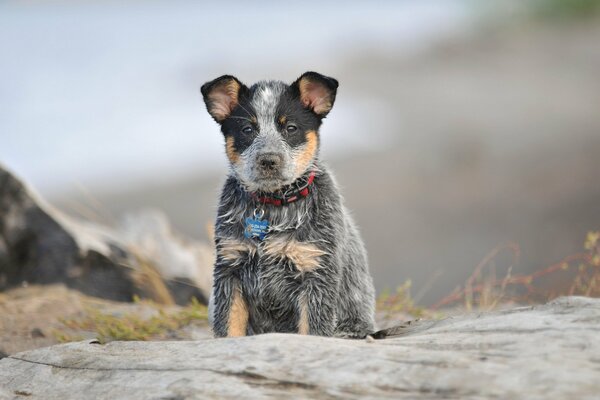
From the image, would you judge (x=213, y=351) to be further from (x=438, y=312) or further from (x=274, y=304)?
(x=438, y=312)

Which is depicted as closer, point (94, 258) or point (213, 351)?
point (213, 351)

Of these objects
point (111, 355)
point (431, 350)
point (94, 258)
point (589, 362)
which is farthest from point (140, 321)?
point (589, 362)

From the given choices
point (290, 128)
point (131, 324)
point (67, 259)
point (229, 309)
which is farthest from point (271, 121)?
point (67, 259)

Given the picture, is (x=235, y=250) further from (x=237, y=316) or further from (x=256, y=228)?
(x=237, y=316)

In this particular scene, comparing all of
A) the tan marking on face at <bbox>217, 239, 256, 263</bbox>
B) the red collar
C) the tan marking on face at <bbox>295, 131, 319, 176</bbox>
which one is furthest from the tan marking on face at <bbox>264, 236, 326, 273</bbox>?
the tan marking on face at <bbox>295, 131, 319, 176</bbox>

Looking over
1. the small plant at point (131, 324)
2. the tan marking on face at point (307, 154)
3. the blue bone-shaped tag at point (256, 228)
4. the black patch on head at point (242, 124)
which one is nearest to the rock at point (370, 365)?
the blue bone-shaped tag at point (256, 228)

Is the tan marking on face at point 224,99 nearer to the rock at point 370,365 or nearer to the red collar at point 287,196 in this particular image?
the red collar at point 287,196

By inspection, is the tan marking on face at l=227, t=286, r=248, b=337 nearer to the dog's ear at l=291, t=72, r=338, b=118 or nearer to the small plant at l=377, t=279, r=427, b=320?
the dog's ear at l=291, t=72, r=338, b=118
